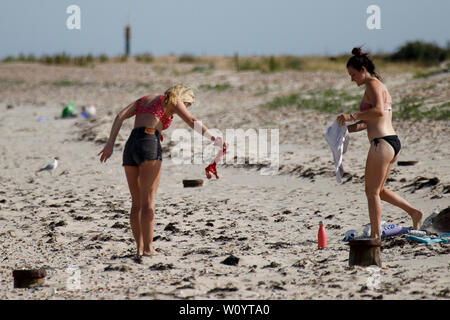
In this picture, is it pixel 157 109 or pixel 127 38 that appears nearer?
pixel 157 109

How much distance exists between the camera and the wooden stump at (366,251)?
532cm

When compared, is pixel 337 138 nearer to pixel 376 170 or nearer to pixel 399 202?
pixel 376 170

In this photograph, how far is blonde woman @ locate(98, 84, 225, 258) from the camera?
563 cm

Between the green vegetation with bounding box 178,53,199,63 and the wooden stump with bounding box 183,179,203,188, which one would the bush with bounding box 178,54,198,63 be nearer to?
the green vegetation with bounding box 178,53,199,63

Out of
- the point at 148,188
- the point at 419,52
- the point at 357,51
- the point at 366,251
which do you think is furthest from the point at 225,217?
the point at 419,52

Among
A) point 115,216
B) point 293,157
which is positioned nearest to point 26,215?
point 115,216

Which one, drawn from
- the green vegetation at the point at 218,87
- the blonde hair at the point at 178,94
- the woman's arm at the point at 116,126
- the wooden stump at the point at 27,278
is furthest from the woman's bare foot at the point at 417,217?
the green vegetation at the point at 218,87

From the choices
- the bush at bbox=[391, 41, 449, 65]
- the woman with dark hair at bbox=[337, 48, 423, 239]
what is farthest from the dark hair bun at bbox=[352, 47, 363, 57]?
the bush at bbox=[391, 41, 449, 65]

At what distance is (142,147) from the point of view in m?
5.61

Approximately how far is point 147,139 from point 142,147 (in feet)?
0.25

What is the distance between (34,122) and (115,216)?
37.5 ft

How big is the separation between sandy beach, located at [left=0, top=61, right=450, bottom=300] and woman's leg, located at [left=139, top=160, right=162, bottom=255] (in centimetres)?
31

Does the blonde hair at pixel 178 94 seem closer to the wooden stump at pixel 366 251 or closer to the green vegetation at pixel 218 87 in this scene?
the wooden stump at pixel 366 251

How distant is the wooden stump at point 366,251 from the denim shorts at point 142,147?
172 cm
